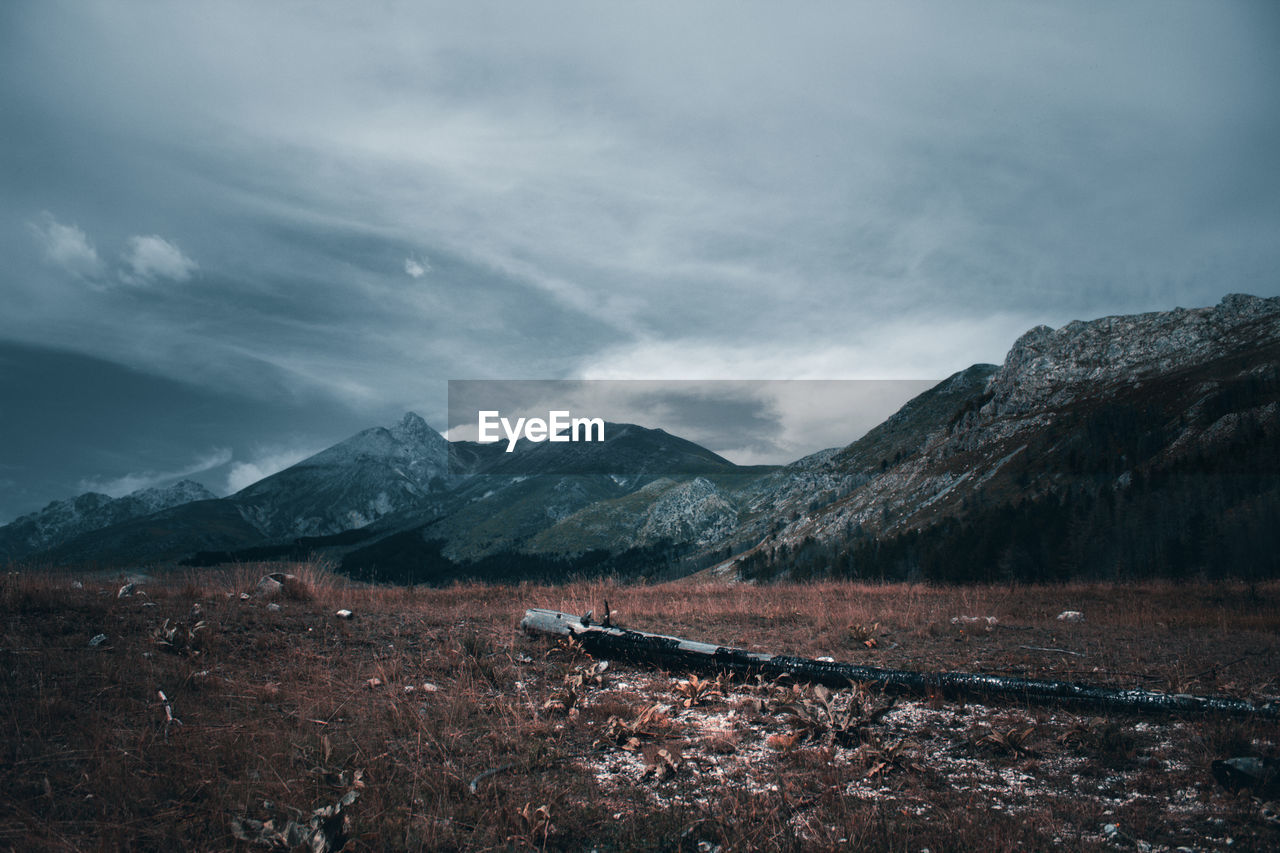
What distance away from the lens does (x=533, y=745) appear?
6516 mm

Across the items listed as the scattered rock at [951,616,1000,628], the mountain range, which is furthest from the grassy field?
the mountain range

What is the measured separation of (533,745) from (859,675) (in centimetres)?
526

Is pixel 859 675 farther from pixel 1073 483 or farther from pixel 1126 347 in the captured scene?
pixel 1126 347

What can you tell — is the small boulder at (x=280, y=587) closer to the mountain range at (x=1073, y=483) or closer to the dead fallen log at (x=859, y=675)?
the mountain range at (x=1073, y=483)

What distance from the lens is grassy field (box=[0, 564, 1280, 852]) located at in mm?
4820

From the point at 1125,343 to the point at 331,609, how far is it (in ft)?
481

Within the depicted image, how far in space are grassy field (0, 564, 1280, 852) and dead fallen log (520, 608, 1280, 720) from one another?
9.5 inches

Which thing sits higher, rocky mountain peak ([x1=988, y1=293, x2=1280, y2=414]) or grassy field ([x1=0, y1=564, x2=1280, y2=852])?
rocky mountain peak ([x1=988, y1=293, x2=1280, y2=414])

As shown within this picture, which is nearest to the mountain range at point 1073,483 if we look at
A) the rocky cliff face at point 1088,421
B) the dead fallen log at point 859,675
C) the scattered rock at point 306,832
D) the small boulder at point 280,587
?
the rocky cliff face at point 1088,421

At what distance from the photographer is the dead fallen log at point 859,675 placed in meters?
7.48

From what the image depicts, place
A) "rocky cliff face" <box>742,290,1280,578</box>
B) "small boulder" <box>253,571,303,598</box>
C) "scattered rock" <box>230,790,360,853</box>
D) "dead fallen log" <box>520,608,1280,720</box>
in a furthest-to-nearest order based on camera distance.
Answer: "rocky cliff face" <box>742,290,1280,578</box>
"small boulder" <box>253,571,303,598</box>
"dead fallen log" <box>520,608,1280,720</box>
"scattered rock" <box>230,790,360,853</box>

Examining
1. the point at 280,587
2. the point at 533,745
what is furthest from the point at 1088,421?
the point at 280,587

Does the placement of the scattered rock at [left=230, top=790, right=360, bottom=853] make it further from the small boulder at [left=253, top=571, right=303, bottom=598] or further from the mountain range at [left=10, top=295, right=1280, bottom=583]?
the mountain range at [left=10, top=295, right=1280, bottom=583]

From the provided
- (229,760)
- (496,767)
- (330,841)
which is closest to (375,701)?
(229,760)
